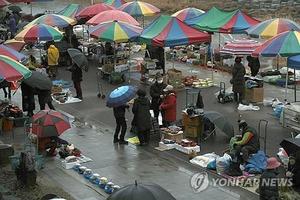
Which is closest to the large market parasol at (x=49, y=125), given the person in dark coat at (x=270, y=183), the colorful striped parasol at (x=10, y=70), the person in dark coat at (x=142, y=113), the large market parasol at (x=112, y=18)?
the colorful striped parasol at (x=10, y=70)

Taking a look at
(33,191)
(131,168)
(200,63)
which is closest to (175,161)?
(131,168)

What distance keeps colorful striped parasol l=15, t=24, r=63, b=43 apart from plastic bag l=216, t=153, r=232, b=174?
1148cm

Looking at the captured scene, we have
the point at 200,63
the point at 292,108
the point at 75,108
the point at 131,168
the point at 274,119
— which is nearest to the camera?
the point at 131,168

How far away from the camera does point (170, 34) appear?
800 inches

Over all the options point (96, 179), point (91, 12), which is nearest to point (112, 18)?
point (91, 12)

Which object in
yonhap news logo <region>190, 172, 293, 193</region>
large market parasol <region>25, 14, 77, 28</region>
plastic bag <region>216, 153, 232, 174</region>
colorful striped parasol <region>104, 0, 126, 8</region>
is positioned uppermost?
colorful striped parasol <region>104, 0, 126, 8</region>

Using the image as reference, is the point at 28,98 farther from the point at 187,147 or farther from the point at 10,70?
the point at 187,147

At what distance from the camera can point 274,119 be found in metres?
17.5

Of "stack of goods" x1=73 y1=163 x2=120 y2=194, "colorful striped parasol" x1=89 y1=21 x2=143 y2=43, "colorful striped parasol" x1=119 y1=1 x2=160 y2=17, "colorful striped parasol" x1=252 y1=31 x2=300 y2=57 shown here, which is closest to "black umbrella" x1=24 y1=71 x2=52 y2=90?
"stack of goods" x1=73 y1=163 x2=120 y2=194

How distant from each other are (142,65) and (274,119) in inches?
266

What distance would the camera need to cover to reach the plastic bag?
1300 cm

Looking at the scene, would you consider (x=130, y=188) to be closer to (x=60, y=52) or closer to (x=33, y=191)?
(x=33, y=191)

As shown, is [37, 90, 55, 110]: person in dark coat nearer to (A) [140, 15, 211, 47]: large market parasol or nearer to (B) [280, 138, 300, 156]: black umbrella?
(A) [140, 15, 211, 47]: large market parasol

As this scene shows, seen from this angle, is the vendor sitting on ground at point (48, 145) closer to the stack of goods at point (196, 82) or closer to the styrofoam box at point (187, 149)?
the styrofoam box at point (187, 149)
